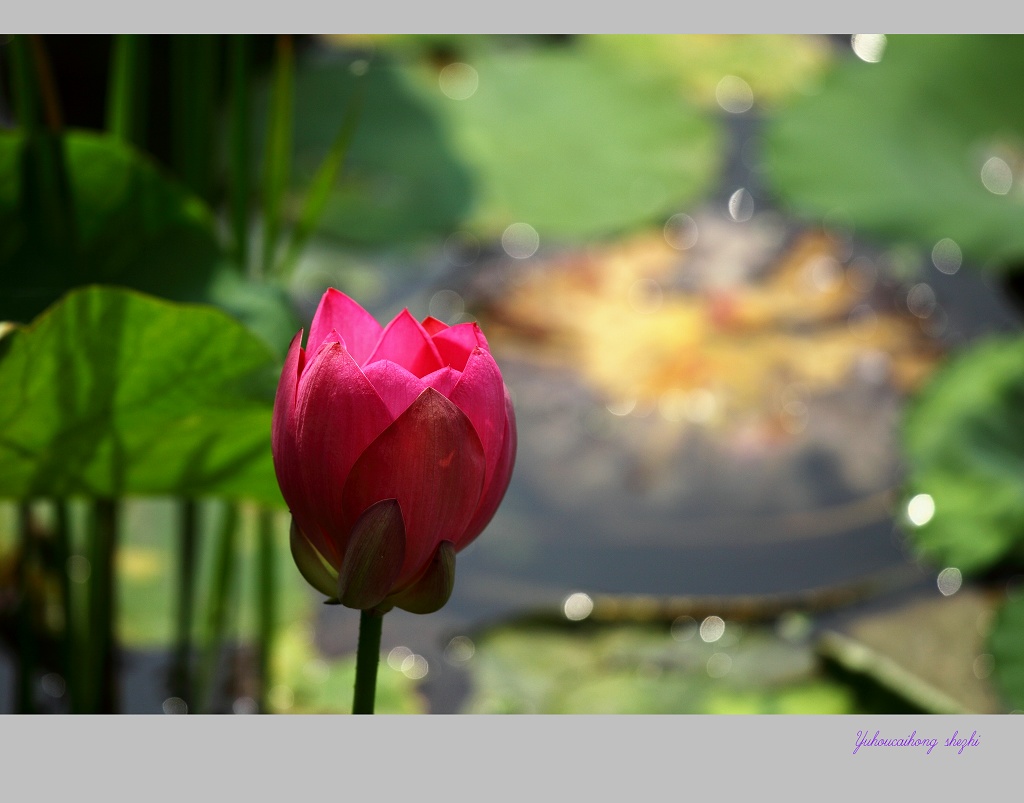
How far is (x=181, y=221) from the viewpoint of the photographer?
2.02 ft

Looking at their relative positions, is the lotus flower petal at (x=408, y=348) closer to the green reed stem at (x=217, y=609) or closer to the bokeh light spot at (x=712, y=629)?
the green reed stem at (x=217, y=609)

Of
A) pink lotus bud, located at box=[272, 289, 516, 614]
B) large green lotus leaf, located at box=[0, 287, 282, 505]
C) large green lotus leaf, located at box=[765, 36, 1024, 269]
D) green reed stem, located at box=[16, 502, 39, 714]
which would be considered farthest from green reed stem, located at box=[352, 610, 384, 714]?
large green lotus leaf, located at box=[765, 36, 1024, 269]

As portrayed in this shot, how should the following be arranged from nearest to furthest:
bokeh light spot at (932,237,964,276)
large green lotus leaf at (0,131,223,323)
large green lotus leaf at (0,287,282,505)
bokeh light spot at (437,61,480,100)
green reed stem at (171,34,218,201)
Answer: large green lotus leaf at (0,287,282,505), large green lotus leaf at (0,131,223,323), green reed stem at (171,34,218,201), bokeh light spot at (932,237,964,276), bokeh light spot at (437,61,480,100)

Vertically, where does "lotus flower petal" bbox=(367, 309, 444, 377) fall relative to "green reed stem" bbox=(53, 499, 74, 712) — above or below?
above

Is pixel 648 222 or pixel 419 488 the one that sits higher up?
pixel 648 222

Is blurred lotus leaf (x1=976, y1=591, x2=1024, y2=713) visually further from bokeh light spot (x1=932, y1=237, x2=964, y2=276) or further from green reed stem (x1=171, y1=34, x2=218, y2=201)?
green reed stem (x1=171, y1=34, x2=218, y2=201)

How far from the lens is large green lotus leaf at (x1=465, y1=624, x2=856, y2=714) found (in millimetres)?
849

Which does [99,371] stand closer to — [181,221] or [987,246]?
[181,221]

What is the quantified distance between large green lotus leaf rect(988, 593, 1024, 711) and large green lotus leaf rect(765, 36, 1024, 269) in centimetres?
56

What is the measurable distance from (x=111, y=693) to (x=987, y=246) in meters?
1.11

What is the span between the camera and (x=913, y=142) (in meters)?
1.36

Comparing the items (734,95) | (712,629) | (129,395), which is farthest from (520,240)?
(129,395)

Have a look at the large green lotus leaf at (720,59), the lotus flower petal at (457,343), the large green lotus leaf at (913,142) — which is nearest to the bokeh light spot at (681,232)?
the large green lotus leaf at (913,142)

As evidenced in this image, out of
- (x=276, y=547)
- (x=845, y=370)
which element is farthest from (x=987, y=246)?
(x=276, y=547)
